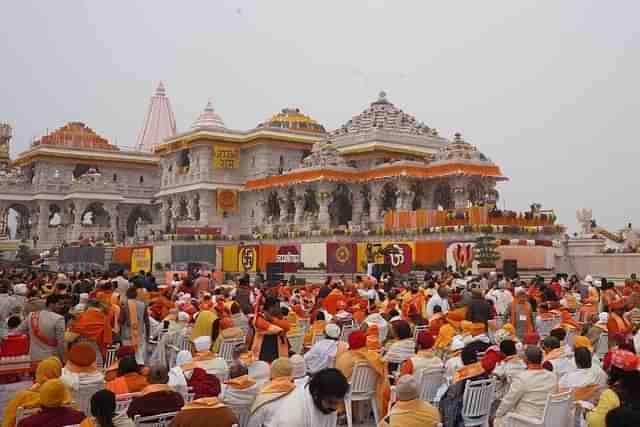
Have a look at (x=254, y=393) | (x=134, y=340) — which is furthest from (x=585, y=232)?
(x=254, y=393)

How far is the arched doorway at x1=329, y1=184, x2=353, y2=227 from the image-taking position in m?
42.3

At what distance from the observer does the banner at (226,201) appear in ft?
156

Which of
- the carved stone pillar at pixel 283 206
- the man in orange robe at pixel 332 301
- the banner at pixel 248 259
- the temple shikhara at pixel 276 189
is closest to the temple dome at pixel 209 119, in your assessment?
the temple shikhara at pixel 276 189

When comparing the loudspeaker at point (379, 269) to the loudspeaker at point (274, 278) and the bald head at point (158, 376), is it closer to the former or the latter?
the loudspeaker at point (274, 278)

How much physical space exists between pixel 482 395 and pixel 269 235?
32.1 m

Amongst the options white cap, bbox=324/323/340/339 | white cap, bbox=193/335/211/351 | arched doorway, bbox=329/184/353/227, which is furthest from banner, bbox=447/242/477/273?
white cap, bbox=193/335/211/351

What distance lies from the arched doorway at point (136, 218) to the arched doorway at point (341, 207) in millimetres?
26290

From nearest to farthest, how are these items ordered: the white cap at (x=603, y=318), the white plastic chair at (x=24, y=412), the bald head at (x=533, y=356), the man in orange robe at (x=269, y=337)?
the white plastic chair at (x=24, y=412) < the bald head at (x=533, y=356) < the man in orange robe at (x=269, y=337) < the white cap at (x=603, y=318)

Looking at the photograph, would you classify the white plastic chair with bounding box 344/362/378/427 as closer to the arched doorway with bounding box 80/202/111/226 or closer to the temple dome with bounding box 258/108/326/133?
the temple dome with bounding box 258/108/326/133

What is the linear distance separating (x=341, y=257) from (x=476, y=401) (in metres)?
22.8

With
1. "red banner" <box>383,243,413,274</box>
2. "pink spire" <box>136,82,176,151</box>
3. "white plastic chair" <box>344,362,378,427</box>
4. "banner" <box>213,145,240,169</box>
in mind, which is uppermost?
"pink spire" <box>136,82,176,151</box>

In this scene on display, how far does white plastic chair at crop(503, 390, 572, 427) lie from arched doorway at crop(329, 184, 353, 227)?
35992mm

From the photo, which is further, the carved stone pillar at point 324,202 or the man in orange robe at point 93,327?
the carved stone pillar at point 324,202

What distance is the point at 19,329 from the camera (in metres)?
8.91
